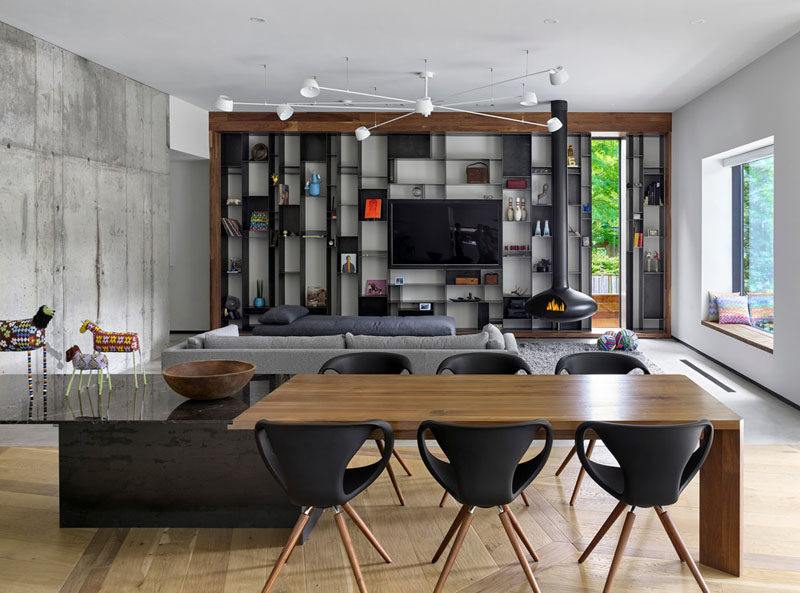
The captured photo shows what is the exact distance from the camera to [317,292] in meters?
9.69

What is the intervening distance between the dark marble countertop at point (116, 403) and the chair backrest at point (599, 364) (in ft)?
5.49

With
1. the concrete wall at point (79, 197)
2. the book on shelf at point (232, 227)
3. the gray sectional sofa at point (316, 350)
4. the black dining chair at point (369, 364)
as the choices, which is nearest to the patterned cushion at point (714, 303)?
the gray sectional sofa at point (316, 350)

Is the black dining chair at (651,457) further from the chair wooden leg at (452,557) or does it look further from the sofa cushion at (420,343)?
the sofa cushion at (420,343)

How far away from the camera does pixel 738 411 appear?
5.51 m

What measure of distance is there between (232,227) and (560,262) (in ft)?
14.5

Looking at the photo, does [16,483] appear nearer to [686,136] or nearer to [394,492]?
[394,492]

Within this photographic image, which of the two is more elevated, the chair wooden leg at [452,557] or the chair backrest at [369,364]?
the chair backrest at [369,364]

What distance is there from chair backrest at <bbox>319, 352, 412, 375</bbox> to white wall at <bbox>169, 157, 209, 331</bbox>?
254 inches

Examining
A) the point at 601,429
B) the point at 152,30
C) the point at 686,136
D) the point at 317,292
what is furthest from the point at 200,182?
the point at 601,429

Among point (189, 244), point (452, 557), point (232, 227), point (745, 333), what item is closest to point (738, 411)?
point (745, 333)

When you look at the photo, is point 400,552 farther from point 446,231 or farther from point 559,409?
point 446,231

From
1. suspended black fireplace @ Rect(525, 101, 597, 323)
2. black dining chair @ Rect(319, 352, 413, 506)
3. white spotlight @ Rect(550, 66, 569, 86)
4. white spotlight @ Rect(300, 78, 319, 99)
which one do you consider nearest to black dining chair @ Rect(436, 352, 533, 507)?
black dining chair @ Rect(319, 352, 413, 506)

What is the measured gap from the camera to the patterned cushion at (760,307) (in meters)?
7.35

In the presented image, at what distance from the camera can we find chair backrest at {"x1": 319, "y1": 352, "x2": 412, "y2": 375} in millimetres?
3943
